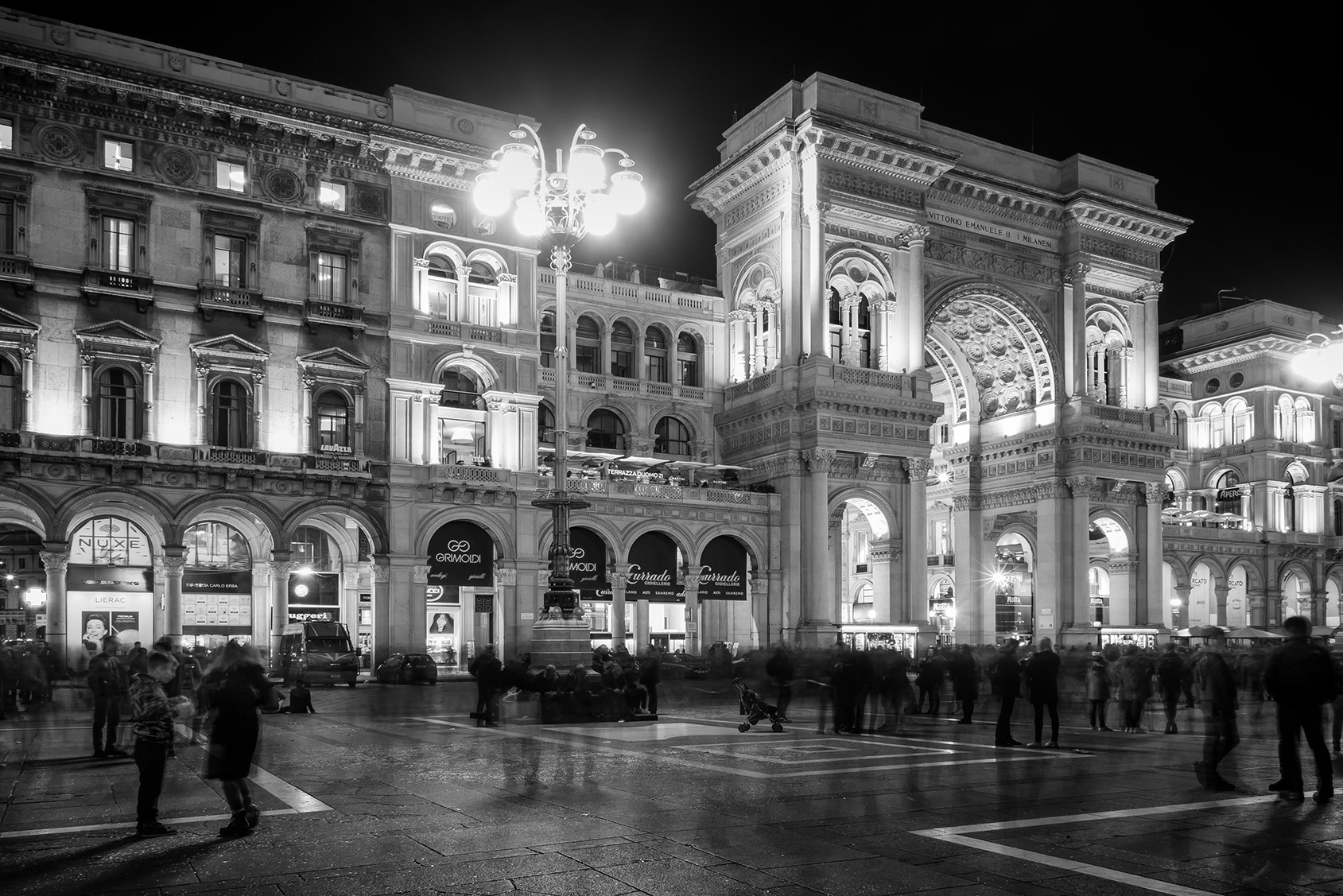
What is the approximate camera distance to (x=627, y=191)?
2742 cm

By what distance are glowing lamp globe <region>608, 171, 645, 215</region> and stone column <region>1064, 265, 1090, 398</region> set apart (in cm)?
3072

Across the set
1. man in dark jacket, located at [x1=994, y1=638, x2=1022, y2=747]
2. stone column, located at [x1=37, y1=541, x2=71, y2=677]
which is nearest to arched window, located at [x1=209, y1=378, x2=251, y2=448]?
stone column, located at [x1=37, y1=541, x2=71, y2=677]

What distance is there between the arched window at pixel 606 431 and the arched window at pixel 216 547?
13275 millimetres

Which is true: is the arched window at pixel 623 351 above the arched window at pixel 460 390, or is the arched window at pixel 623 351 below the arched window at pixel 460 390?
above

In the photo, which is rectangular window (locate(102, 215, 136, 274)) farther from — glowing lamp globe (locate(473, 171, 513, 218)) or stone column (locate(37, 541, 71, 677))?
glowing lamp globe (locate(473, 171, 513, 218))

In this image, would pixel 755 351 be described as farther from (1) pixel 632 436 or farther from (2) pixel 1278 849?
(2) pixel 1278 849

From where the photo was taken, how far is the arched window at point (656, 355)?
49062mm

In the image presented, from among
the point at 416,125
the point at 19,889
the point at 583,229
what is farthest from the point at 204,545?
the point at 19,889

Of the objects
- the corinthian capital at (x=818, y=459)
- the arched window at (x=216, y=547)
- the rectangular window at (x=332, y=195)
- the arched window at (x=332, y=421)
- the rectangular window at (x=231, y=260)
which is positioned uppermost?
the rectangular window at (x=332, y=195)

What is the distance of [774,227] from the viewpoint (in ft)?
154

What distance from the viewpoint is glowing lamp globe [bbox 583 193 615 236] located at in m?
27.8

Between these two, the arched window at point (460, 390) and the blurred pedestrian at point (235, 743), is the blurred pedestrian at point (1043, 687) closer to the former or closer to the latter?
the blurred pedestrian at point (235, 743)

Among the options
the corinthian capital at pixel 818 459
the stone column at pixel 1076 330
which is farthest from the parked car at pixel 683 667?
the stone column at pixel 1076 330

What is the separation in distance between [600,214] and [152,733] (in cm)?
1915
